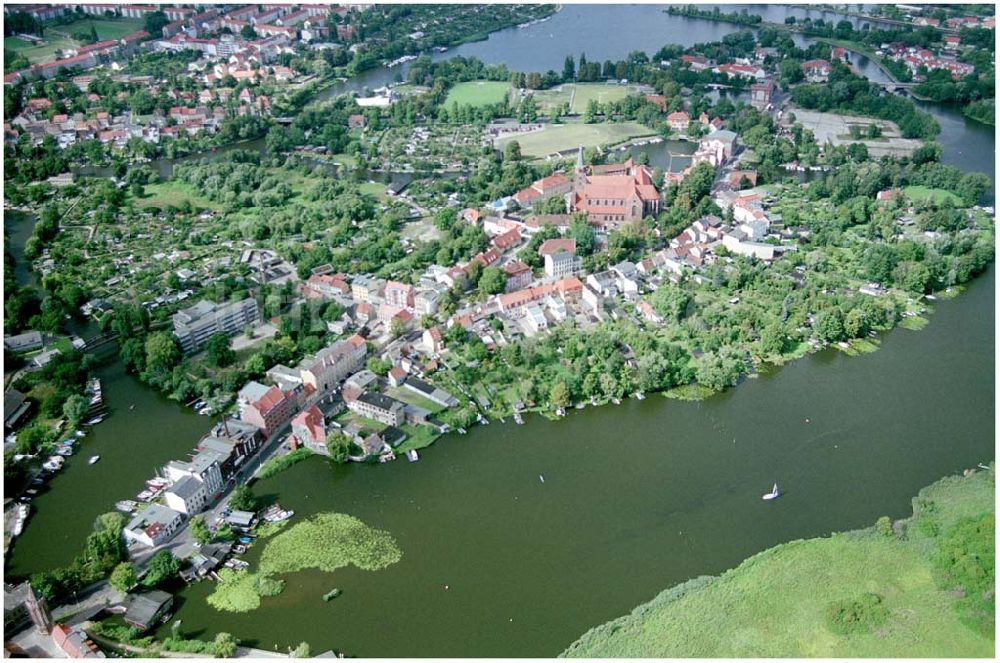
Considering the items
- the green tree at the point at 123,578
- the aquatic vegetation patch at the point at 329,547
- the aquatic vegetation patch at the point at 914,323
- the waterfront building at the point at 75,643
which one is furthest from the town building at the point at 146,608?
the aquatic vegetation patch at the point at 914,323

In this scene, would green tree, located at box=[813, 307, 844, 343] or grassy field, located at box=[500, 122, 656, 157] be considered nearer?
green tree, located at box=[813, 307, 844, 343]

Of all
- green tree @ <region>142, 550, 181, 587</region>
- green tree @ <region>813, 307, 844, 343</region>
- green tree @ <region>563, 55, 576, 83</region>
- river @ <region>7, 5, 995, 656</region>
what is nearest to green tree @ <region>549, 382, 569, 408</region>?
river @ <region>7, 5, 995, 656</region>

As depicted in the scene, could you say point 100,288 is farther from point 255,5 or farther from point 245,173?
point 255,5

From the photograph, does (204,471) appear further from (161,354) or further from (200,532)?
(161,354)

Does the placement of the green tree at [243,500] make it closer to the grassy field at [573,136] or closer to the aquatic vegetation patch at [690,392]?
the aquatic vegetation patch at [690,392]

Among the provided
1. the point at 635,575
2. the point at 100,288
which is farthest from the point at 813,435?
the point at 100,288

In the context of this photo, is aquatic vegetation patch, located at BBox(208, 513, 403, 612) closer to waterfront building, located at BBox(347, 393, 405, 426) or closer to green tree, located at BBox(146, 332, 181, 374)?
waterfront building, located at BBox(347, 393, 405, 426)

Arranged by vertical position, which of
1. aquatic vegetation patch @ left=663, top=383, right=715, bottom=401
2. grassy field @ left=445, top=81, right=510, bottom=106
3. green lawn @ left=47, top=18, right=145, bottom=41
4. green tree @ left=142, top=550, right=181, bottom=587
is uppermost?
green lawn @ left=47, top=18, right=145, bottom=41

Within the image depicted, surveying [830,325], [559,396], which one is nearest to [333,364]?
[559,396]
